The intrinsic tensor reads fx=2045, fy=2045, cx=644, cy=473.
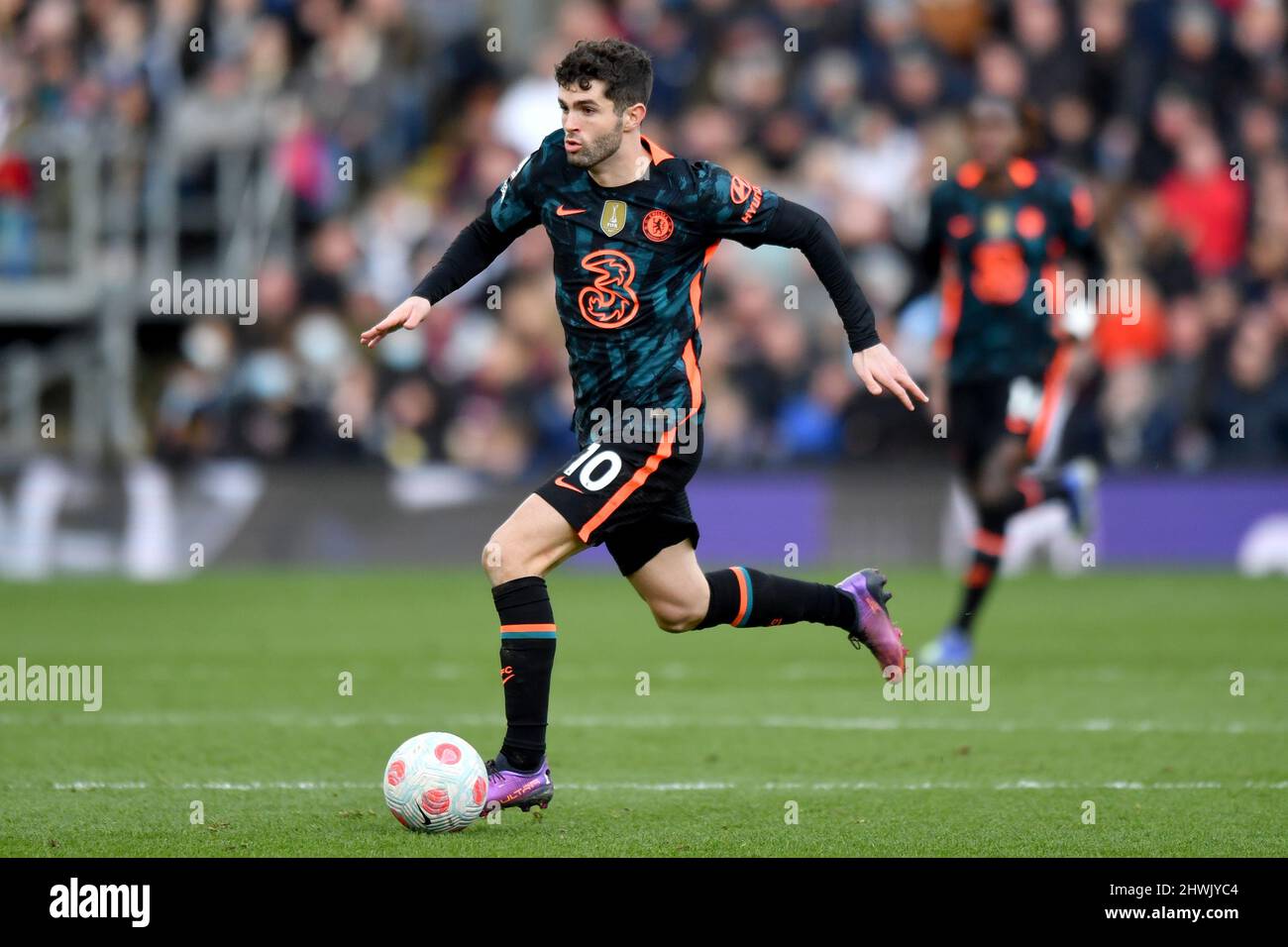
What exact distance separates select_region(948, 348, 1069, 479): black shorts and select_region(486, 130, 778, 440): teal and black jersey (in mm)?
4386

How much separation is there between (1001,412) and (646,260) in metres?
4.63

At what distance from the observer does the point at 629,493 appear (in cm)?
659

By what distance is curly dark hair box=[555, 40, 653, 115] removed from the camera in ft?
A: 21.1

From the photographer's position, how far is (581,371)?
673 cm

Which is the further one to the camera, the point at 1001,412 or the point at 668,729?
the point at 1001,412

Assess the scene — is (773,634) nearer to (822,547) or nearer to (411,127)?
(822,547)

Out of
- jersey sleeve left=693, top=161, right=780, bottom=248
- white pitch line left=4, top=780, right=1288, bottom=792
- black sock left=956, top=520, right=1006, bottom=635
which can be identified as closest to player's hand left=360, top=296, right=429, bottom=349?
jersey sleeve left=693, top=161, right=780, bottom=248

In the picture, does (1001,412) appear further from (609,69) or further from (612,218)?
(609,69)

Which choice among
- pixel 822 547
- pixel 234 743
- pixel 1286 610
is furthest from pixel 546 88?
pixel 234 743

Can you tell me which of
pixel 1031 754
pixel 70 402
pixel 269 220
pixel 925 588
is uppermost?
pixel 269 220

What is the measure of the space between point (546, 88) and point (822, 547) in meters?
5.18

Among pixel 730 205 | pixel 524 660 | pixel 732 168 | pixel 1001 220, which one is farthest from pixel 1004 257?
pixel 732 168

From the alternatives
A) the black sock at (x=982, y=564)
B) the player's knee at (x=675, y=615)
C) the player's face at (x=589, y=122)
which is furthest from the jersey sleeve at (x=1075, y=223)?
the player's face at (x=589, y=122)

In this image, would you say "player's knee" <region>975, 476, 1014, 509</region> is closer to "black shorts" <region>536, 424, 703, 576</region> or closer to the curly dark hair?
"black shorts" <region>536, 424, 703, 576</region>
